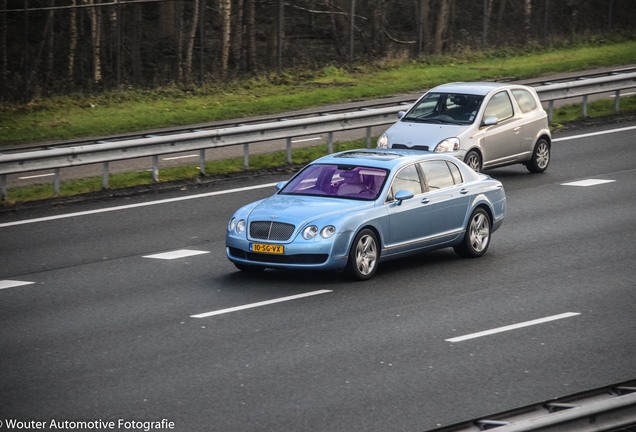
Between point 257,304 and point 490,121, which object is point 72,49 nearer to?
point 490,121

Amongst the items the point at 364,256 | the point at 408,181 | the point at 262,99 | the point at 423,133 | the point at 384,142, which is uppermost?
the point at 408,181

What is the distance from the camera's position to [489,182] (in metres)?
17.6

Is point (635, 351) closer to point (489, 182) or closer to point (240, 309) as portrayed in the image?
point (240, 309)

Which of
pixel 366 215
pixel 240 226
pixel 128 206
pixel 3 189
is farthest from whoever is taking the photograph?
pixel 3 189

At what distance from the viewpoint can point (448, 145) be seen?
72.8ft

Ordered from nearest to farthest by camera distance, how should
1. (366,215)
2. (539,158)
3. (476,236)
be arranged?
(366,215) → (476,236) → (539,158)

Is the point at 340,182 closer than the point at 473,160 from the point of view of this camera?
Yes

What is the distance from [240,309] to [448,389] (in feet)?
12.2

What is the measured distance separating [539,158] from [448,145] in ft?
8.40

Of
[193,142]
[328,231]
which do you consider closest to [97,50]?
[193,142]

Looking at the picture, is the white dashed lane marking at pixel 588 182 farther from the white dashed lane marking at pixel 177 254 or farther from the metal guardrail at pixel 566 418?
the metal guardrail at pixel 566 418

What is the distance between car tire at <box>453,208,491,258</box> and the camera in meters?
17.0

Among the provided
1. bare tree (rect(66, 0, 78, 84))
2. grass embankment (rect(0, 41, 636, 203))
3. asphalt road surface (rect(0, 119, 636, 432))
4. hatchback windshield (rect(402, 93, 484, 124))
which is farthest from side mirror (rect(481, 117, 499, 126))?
Answer: bare tree (rect(66, 0, 78, 84))

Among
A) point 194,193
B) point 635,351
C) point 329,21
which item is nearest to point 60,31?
point 329,21
